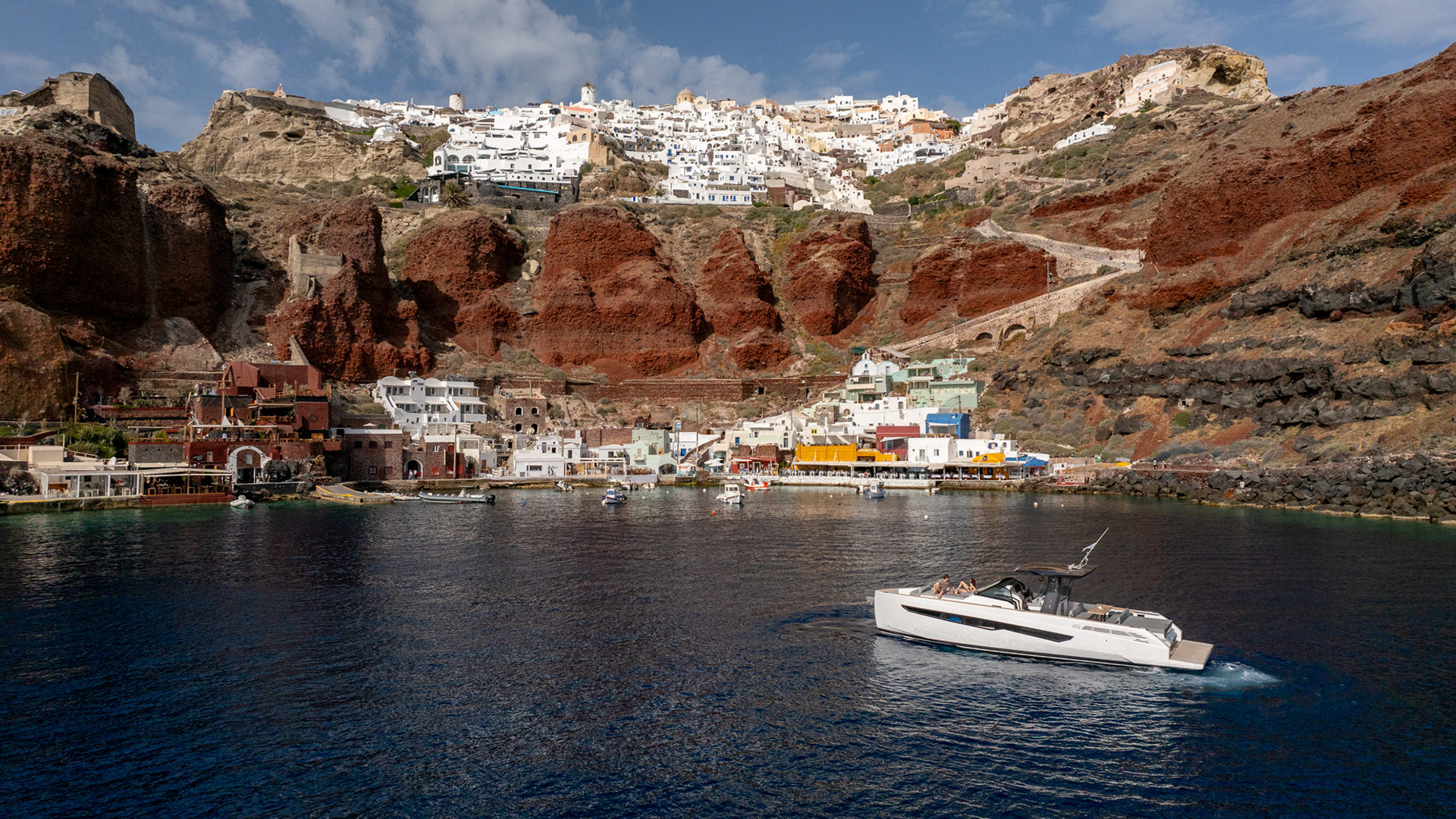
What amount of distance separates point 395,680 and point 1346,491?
161 feet

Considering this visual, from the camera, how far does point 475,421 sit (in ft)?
256

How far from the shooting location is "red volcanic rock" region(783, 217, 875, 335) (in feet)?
316

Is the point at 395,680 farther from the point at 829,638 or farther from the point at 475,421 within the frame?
the point at 475,421

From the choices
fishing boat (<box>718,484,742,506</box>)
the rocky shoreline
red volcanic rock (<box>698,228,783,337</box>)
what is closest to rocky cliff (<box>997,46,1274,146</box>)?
red volcanic rock (<box>698,228,783,337</box>)

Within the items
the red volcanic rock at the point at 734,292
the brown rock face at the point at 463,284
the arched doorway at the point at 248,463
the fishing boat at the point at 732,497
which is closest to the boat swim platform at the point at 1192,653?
the fishing boat at the point at 732,497

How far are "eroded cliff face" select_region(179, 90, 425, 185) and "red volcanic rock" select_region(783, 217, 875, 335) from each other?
180ft

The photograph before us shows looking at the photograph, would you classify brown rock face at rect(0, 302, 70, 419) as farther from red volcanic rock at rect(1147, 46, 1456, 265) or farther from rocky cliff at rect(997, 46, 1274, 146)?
rocky cliff at rect(997, 46, 1274, 146)

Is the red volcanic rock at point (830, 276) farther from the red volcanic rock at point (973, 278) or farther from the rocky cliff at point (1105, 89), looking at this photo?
the rocky cliff at point (1105, 89)

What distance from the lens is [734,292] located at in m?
95.2

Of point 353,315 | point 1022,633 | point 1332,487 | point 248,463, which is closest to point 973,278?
point 1332,487

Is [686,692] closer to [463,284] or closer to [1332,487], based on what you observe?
[1332,487]

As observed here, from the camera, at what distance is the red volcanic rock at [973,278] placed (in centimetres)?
A: 9125

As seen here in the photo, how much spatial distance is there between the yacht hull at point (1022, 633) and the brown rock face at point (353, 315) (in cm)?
7018

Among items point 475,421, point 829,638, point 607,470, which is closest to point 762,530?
point 829,638
